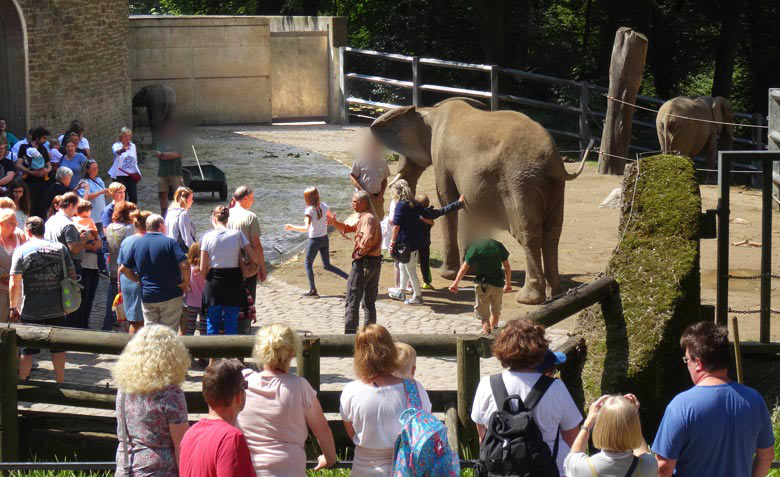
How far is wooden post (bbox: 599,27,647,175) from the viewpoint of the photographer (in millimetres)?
19828

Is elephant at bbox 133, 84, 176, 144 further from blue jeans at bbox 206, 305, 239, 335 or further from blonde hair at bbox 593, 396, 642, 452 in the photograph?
blonde hair at bbox 593, 396, 642, 452

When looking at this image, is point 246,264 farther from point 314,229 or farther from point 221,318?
point 314,229

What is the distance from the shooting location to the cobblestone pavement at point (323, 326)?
9.46m

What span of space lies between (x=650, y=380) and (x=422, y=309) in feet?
17.8

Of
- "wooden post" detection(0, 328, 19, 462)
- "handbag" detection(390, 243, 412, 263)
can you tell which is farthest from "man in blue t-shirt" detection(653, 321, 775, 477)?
"handbag" detection(390, 243, 412, 263)

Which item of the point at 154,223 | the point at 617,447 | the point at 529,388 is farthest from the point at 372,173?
the point at 617,447

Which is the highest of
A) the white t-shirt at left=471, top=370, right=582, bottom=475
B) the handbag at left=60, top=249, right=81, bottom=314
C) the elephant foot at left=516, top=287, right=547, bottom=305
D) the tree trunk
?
the tree trunk

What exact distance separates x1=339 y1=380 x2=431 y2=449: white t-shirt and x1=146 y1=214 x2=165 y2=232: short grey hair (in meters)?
4.24

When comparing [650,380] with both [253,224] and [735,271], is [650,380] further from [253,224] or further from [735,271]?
[735,271]

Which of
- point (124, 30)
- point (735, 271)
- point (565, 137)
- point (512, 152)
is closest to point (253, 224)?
point (512, 152)

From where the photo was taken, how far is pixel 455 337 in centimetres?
667

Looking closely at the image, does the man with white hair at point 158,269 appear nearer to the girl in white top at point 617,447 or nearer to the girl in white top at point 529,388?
the girl in white top at point 529,388

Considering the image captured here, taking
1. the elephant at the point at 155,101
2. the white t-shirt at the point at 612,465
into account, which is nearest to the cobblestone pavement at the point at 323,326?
the white t-shirt at the point at 612,465

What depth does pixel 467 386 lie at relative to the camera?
21.4ft
